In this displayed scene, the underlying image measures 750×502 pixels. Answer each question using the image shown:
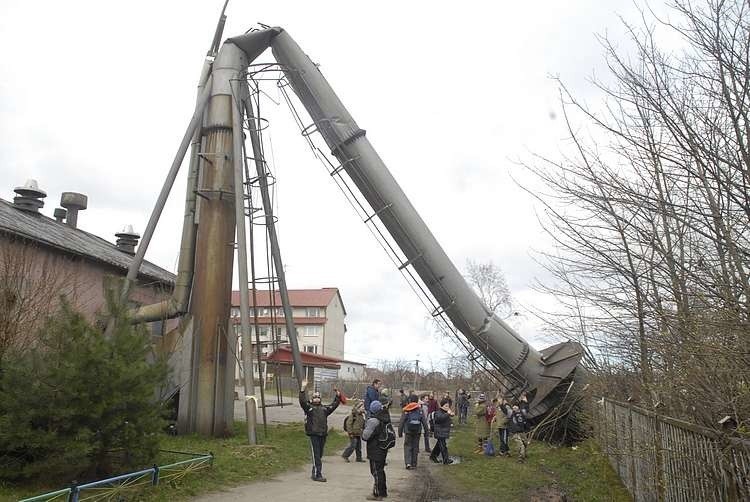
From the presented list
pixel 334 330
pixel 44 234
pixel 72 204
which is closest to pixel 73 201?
pixel 72 204

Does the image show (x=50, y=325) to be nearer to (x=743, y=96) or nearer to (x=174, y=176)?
(x=174, y=176)

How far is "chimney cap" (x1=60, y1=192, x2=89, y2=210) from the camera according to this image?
78.7 feet

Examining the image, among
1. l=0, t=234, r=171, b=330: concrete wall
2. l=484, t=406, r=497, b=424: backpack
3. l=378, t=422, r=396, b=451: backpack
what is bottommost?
l=484, t=406, r=497, b=424: backpack

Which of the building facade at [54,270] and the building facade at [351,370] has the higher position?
the building facade at [54,270]

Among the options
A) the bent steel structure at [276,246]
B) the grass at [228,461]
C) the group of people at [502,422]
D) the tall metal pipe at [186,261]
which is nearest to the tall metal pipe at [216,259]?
the bent steel structure at [276,246]

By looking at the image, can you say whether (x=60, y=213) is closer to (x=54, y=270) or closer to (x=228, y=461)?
(x=54, y=270)

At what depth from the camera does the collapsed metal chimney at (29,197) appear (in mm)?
20234

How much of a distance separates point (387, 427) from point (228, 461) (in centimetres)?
330

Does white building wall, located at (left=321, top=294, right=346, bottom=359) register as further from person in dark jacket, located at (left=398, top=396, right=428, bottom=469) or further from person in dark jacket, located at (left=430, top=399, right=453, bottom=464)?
person in dark jacket, located at (left=398, top=396, right=428, bottom=469)

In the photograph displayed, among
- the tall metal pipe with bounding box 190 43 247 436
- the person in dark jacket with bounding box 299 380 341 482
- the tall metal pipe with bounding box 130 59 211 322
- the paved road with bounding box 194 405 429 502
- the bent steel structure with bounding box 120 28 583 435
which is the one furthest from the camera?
the tall metal pipe with bounding box 130 59 211 322

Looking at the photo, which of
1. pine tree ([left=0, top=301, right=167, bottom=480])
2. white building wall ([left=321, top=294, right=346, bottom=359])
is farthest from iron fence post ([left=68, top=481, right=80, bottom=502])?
white building wall ([left=321, top=294, right=346, bottom=359])

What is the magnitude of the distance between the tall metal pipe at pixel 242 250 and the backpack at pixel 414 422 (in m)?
3.26

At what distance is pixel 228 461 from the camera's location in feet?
35.6

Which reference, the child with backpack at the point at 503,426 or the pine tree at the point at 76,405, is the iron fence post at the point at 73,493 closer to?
the pine tree at the point at 76,405
